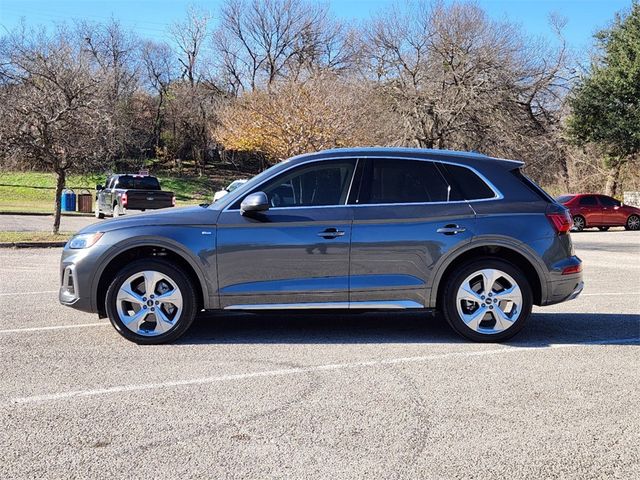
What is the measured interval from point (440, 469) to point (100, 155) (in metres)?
14.8

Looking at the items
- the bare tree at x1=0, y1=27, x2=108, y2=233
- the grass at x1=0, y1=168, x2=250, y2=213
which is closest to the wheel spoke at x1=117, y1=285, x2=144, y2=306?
the bare tree at x1=0, y1=27, x2=108, y2=233

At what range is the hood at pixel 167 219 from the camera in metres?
6.00

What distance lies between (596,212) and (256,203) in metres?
24.3

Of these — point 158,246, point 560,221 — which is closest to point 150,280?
point 158,246

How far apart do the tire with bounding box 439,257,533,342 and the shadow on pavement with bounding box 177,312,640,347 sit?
19cm

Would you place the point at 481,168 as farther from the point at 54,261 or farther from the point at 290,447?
the point at 54,261

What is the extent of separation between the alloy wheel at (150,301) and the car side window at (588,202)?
24188mm

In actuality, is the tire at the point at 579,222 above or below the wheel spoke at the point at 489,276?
above

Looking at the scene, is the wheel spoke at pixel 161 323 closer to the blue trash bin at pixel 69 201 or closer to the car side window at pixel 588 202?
the car side window at pixel 588 202

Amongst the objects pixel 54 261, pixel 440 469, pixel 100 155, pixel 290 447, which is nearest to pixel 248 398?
pixel 290 447

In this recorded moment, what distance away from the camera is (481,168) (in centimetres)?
632

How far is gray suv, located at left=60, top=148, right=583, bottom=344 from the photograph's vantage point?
5.96 metres

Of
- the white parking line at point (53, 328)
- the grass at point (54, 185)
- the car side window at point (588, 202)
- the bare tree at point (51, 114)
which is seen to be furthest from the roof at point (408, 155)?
the grass at point (54, 185)

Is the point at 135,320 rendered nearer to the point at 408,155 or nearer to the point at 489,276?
the point at 408,155
